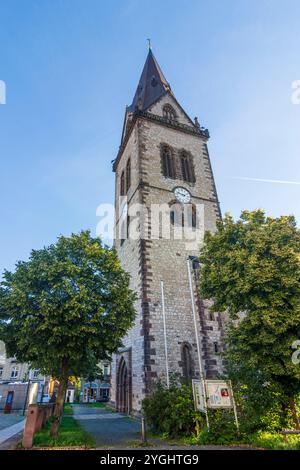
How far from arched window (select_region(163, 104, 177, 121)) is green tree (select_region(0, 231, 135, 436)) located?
71.3ft

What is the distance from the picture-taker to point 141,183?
75.2ft

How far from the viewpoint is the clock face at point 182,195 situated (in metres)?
24.0

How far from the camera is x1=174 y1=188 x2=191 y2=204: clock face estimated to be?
2400 centimetres

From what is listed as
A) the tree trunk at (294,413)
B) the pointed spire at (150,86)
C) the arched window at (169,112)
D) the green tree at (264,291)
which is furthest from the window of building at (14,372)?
the tree trunk at (294,413)

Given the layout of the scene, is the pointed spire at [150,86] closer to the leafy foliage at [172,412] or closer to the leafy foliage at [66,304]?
the leafy foliage at [66,304]

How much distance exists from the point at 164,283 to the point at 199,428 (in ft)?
30.2

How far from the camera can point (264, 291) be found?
1088 cm

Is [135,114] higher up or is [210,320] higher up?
[135,114]

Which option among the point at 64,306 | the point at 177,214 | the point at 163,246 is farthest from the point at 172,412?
the point at 177,214

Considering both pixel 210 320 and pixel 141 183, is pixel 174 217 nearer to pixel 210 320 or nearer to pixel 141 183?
pixel 141 183

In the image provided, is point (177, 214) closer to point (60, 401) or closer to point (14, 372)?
point (60, 401)

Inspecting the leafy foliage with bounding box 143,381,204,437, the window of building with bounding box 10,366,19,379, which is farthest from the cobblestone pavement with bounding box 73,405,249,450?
the window of building with bounding box 10,366,19,379
